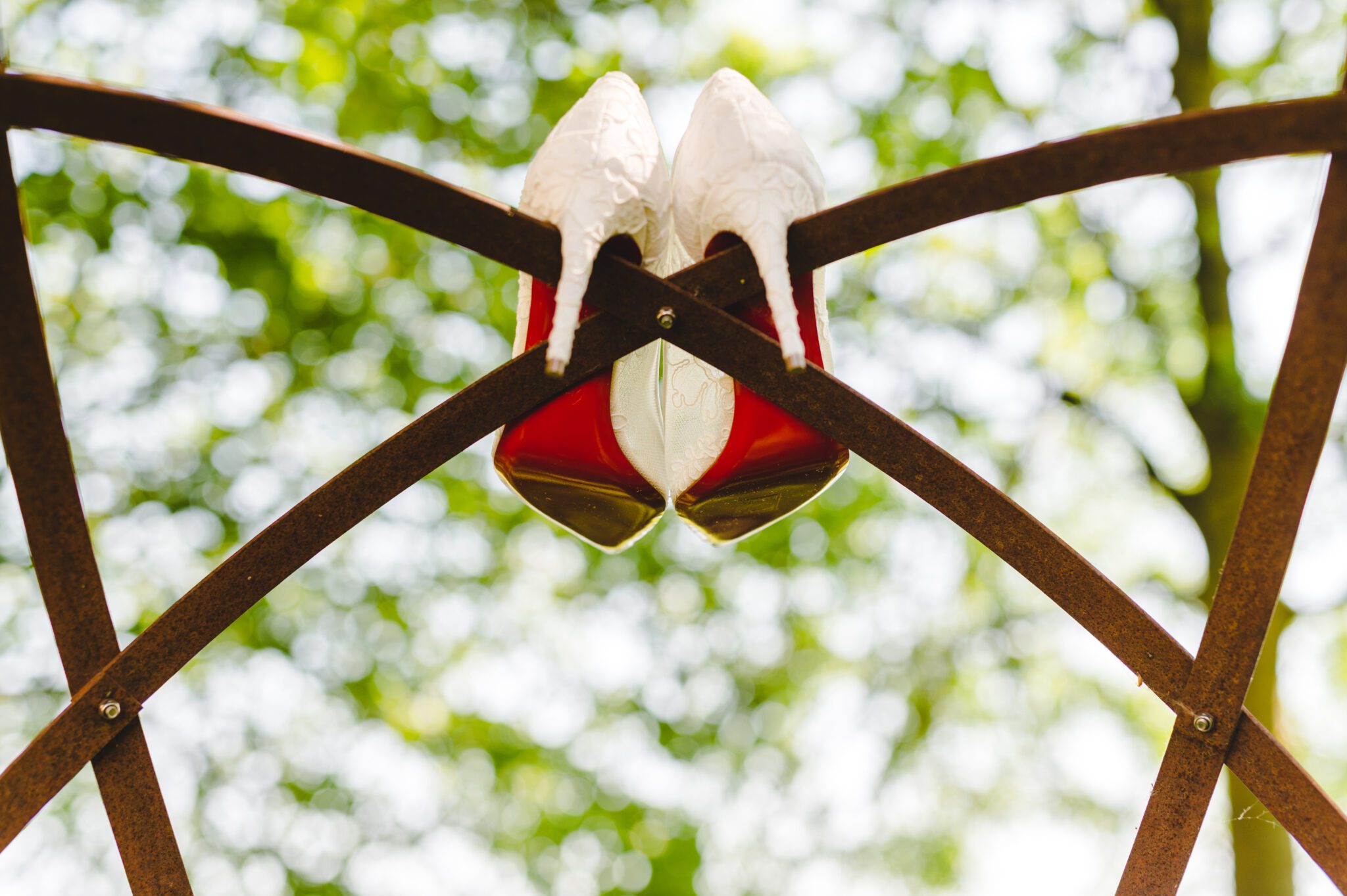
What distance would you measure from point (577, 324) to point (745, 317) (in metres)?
0.36

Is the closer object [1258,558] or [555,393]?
[1258,558]

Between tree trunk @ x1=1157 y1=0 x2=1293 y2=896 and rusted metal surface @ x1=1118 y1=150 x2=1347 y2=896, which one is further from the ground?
tree trunk @ x1=1157 y1=0 x2=1293 y2=896

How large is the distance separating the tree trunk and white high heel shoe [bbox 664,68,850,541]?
141 inches

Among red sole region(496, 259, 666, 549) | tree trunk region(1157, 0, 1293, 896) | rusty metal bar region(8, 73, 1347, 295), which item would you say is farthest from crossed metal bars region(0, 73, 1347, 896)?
tree trunk region(1157, 0, 1293, 896)

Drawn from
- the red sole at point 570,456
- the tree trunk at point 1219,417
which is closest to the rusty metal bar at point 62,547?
the red sole at point 570,456

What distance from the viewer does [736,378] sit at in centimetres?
134

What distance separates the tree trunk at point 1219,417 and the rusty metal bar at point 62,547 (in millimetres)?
4267

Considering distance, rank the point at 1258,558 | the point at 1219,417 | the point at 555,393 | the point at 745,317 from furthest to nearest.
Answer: the point at 1219,417
the point at 745,317
the point at 555,393
the point at 1258,558

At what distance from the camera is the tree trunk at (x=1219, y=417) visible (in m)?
4.25

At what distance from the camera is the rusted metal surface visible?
118 centimetres

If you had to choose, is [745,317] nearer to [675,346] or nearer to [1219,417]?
[675,346]

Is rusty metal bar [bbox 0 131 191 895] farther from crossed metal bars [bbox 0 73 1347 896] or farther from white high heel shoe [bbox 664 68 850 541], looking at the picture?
white high heel shoe [bbox 664 68 850 541]

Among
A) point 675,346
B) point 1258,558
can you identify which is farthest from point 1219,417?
point 675,346

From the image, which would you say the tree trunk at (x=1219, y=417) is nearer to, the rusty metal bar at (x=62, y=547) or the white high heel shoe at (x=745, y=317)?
the white high heel shoe at (x=745, y=317)
